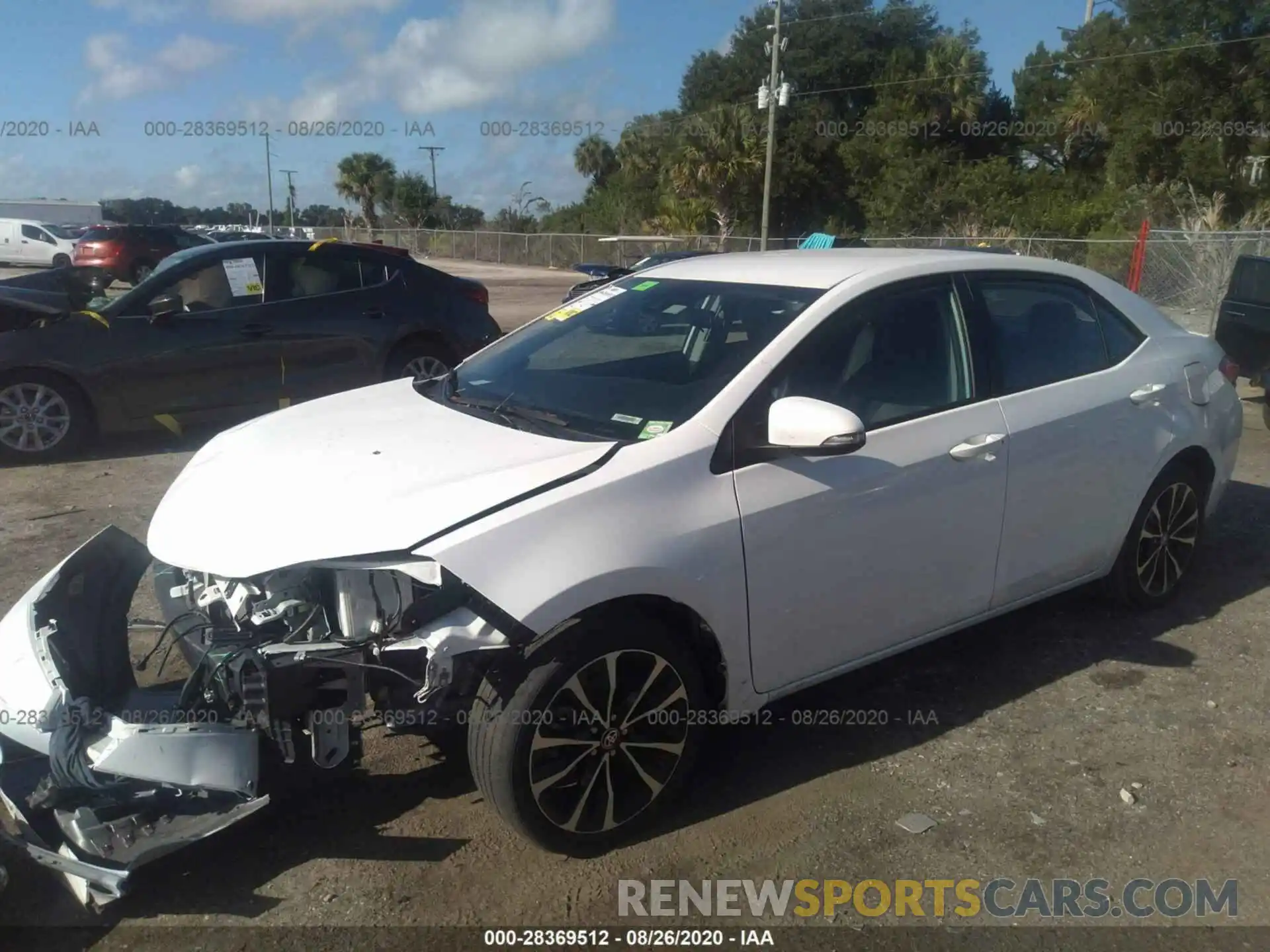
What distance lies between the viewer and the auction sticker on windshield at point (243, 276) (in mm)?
8109

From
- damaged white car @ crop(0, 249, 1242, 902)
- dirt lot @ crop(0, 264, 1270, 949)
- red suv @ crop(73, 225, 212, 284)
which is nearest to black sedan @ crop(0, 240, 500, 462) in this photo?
damaged white car @ crop(0, 249, 1242, 902)

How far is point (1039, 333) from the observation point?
430 centimetres

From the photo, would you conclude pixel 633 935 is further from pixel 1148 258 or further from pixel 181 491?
pixel 1148 258

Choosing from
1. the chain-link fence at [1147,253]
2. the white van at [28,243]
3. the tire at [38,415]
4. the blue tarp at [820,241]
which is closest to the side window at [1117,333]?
the chain-link fence at [1147,253]

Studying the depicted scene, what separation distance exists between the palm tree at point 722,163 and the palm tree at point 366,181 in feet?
79.0

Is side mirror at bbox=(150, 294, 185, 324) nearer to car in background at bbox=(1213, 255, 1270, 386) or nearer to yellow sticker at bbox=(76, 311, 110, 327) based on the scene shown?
yellow sticker at bbox=(76, 311, 110, 327)

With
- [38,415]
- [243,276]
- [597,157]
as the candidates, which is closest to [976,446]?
[243,276]

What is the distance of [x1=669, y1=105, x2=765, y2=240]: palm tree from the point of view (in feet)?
141

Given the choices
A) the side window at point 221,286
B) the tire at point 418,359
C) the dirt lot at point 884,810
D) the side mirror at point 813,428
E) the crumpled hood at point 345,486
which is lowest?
the dirt lot at point 884,810

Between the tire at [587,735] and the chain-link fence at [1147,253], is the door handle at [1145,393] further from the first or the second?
the tire at [587,735]

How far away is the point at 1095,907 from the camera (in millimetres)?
3008

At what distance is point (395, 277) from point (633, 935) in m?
6.93

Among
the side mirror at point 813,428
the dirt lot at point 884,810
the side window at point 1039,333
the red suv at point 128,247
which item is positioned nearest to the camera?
the dirt lot at point 884,810

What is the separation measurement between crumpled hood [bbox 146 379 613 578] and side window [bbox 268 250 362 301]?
4770 millimetres
